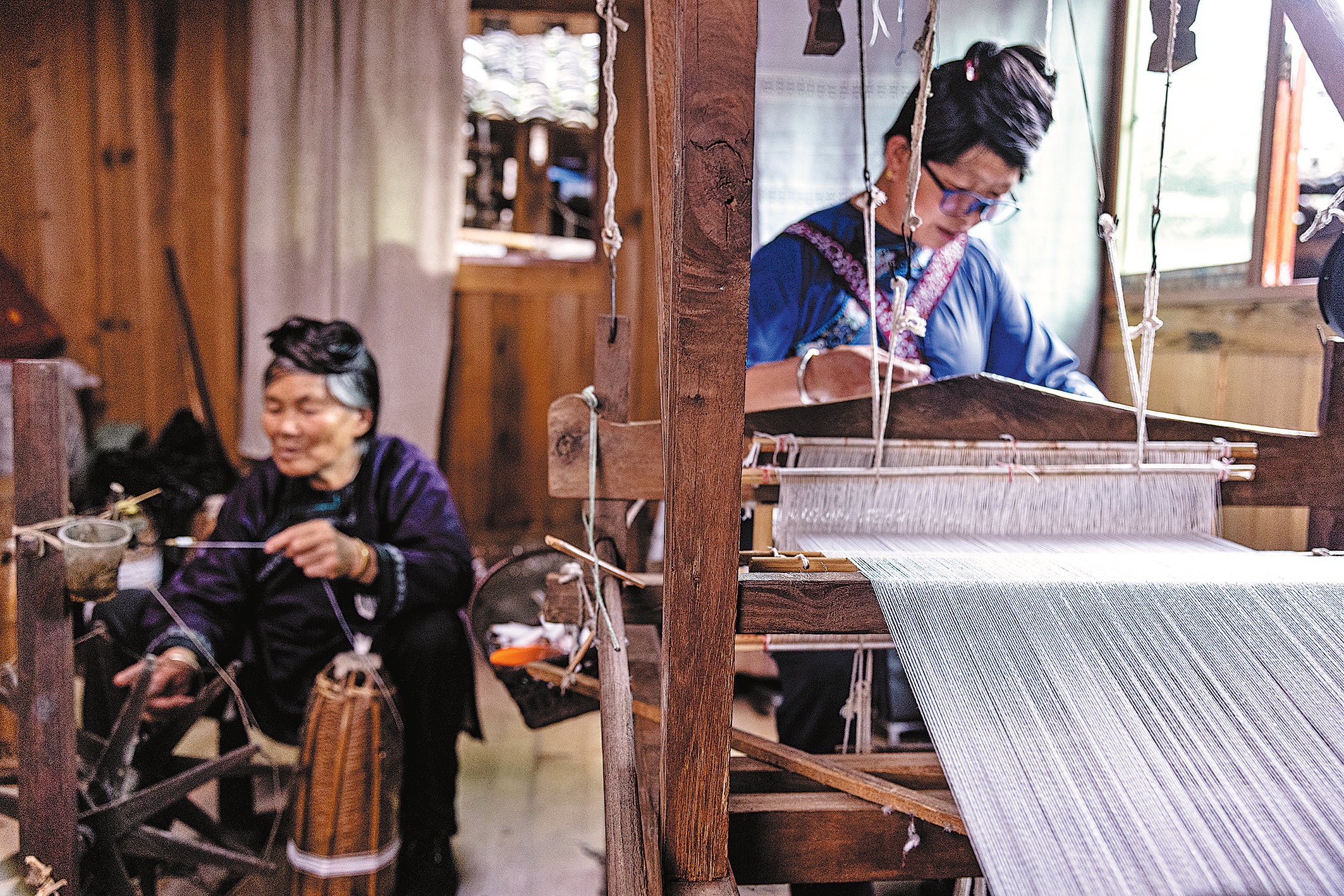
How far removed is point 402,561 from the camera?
198 cm

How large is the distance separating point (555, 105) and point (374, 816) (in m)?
2.64

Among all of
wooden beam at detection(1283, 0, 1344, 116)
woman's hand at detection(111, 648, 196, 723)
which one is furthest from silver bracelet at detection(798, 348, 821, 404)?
woman's hand at detection(111, 648, 196, 723)

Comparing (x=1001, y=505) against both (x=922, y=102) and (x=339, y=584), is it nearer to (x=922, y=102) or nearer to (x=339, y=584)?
(x=922, y=102)

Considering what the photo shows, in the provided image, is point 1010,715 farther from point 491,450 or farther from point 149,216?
point 149,216

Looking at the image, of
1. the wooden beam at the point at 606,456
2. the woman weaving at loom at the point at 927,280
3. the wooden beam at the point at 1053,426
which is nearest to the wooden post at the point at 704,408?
the wooden beam at the point at 606,456

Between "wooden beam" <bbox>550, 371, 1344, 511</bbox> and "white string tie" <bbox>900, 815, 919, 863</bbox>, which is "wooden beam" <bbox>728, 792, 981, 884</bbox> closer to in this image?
"white string tie" <bbox>900, 815, 919, 863</bbox>

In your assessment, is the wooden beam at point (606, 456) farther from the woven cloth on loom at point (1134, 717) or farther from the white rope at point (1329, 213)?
the white rope at point (1329, 213)

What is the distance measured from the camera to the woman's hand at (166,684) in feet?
5.78

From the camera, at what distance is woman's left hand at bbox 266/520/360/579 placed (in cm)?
184

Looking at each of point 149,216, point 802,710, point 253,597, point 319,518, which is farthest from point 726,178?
point 149,216

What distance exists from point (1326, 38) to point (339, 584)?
1.97 meters

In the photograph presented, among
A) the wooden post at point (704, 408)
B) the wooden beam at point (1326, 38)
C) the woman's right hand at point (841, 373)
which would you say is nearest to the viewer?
the wooden post at point (704, 408)

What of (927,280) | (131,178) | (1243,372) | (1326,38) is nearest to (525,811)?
(927,280)

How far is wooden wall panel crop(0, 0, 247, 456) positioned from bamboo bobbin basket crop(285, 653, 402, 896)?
2.09 m
